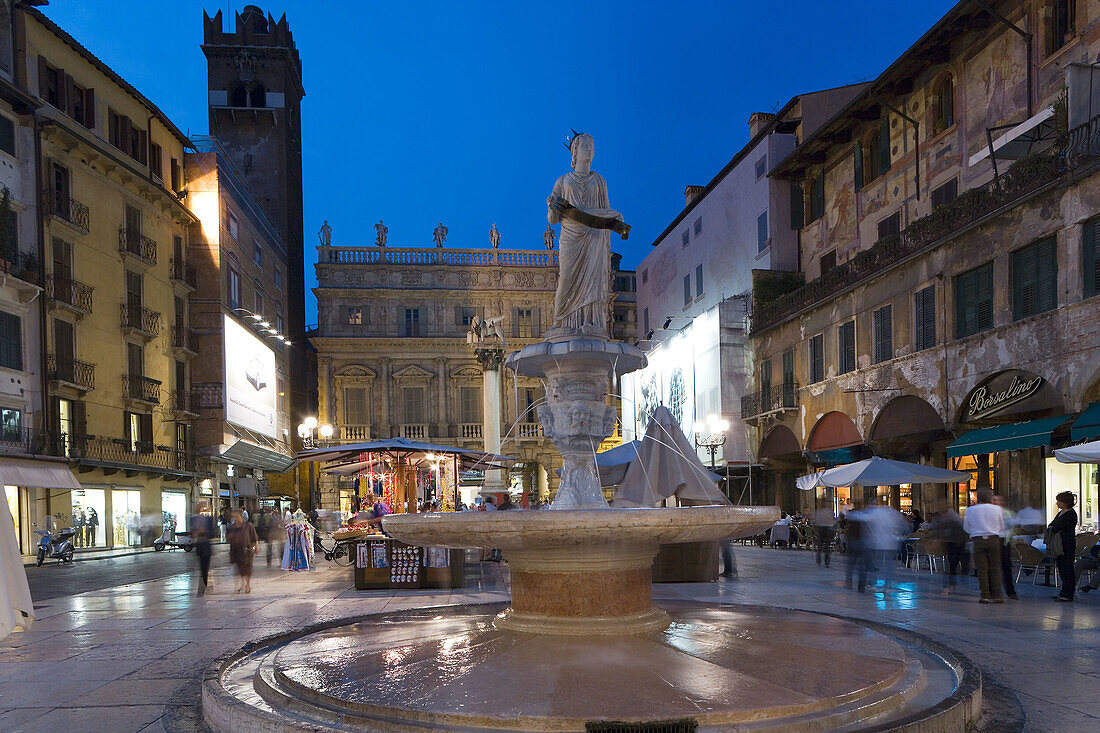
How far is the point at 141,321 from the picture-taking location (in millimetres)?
29547

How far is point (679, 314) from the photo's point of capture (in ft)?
127

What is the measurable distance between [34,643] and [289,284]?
44.4 m

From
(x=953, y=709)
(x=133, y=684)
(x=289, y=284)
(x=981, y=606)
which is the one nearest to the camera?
(x=953, y=709)

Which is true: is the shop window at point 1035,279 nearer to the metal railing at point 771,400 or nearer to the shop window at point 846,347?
the shop window at point 846,347

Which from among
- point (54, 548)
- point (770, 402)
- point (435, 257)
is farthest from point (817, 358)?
point (435, 257)

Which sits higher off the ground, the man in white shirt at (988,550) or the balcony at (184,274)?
the balcony at (184,274)

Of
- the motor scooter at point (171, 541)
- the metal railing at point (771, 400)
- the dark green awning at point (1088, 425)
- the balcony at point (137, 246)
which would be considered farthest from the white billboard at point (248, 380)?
the dark green awning at point (1088, 425)

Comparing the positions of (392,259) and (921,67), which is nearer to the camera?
(921,67)

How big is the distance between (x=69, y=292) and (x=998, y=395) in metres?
24.5

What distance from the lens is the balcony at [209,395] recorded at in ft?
112

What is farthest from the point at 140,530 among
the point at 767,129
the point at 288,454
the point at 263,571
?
the point at 767,129

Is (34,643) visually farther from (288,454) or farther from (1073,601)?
(288,454)

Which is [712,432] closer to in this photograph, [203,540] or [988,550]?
[988,550]

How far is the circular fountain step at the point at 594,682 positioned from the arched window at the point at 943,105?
1762 cm
